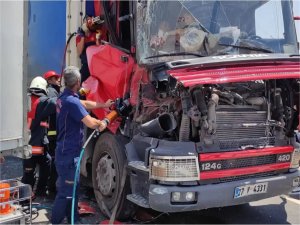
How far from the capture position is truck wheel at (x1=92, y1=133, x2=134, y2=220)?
4.51 m

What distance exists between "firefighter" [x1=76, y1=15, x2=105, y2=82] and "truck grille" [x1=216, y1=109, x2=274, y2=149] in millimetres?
2001

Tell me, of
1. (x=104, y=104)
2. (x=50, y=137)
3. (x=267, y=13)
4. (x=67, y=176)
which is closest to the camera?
(x=67, y=176)

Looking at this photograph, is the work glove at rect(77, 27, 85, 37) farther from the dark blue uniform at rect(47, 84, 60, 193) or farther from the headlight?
the headlight

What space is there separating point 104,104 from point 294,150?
7.03ft

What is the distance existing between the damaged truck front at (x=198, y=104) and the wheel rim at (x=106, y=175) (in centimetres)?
1

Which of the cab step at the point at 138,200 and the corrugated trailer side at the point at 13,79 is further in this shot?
the cab step at the point at 138,200

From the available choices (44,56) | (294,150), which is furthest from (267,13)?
(44,56)

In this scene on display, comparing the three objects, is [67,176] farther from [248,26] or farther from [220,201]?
[248,26]

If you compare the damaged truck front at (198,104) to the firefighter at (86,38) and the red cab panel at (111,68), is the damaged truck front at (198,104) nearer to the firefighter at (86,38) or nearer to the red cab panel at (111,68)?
the red cab panel at (111,68)

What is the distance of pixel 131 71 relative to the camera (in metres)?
4.70

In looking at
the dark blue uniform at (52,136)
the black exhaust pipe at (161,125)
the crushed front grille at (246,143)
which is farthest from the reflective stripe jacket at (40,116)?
the crushed front grille at (246,143)

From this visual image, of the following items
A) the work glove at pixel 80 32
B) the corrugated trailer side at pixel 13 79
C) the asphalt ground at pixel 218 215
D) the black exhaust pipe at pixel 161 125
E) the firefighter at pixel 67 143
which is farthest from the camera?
the work glove at pixel 80 32

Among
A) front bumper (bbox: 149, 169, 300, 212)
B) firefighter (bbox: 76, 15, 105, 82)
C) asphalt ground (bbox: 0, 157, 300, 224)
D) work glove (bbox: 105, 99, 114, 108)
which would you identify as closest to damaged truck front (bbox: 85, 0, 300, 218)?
front bumper (bbox: 149, 169, 300, 212)

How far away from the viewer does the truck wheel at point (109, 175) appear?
451 cm
